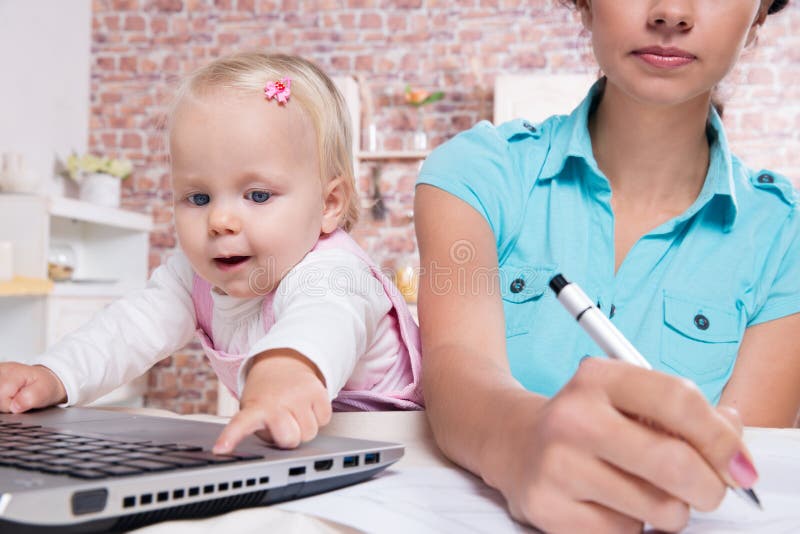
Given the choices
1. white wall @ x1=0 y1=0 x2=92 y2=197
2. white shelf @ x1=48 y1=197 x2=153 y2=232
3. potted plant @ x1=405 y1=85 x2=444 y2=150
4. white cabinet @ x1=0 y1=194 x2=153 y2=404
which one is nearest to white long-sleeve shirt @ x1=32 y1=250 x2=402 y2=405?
white cabinet @ x1=0 y1=194 x2=153 y2=404

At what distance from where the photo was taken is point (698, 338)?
0.98 m

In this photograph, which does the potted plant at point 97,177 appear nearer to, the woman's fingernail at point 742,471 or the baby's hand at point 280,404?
the baby's hand at point 280,404

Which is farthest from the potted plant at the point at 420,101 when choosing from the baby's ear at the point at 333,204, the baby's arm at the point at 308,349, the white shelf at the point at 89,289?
the baby's arm at the point at 308,349

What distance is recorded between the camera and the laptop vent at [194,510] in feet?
1.24

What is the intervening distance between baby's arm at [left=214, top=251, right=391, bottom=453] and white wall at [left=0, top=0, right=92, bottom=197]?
3.32 m

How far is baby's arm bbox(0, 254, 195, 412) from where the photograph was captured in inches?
30.5

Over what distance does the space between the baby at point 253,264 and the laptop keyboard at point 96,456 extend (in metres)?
0.25

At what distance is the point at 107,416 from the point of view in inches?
25.8

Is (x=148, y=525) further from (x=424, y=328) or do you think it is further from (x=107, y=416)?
(x=424, y=328)

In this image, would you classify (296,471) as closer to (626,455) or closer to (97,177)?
(626,455)

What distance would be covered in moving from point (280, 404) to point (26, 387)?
1.21ft

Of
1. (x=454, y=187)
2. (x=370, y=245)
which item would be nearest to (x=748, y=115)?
(x=370, y=245)

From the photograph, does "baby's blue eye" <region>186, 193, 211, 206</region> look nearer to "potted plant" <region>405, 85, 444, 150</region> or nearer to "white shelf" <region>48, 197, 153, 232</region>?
"white shelf" <region>48, 197, 153, 232</region>

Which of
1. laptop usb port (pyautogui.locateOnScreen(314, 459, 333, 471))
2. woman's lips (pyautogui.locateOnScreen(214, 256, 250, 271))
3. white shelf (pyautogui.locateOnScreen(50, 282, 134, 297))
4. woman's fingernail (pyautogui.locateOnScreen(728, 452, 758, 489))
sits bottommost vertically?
white shelf (pyautogui.locateOnScreen(50, 282, 134, 297))
